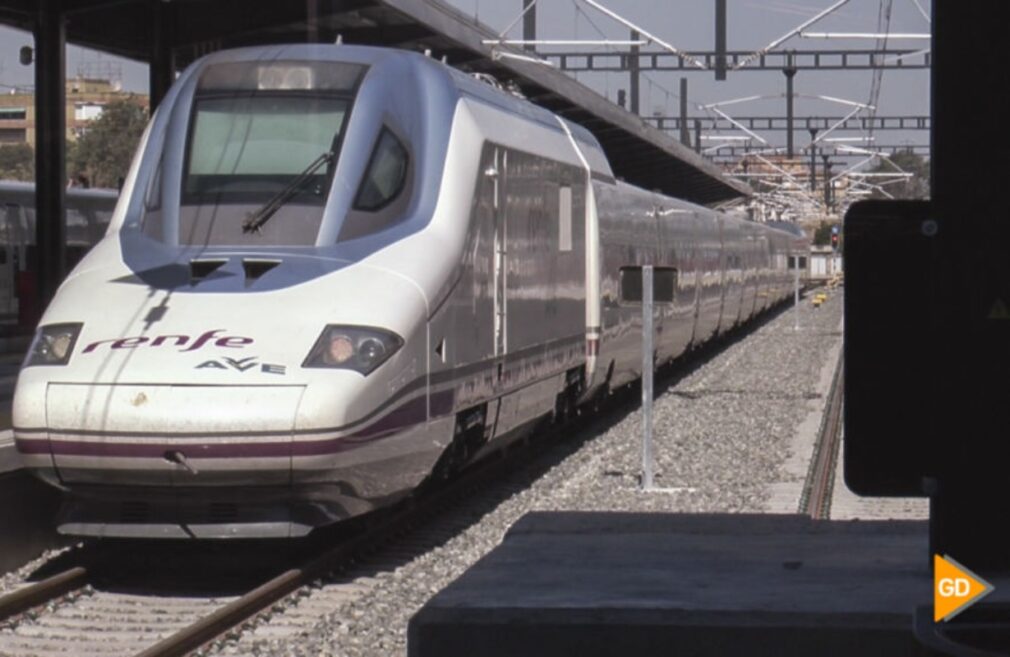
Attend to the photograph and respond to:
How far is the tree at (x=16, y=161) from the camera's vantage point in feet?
206

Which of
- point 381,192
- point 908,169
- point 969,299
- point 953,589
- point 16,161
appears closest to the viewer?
point 953,589

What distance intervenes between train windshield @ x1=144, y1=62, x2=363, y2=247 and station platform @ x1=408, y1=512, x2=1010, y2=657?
3703mm

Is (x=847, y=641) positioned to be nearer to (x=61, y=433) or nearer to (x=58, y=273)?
(x=61, y=433)

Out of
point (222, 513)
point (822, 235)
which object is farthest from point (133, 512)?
point (822, 235)

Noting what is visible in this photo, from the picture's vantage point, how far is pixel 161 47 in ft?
51.4

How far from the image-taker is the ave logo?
7.66m

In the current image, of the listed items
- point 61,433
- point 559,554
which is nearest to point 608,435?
point 61,433

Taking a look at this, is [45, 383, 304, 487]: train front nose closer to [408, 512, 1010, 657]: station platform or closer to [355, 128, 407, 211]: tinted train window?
[355, 128, 407, 211]: tinted train window

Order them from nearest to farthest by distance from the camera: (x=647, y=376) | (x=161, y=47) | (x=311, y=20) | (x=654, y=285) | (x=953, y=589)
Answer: (x=953, y=589)
(x=647, y=376)
(x=654, y=285)
(x=311, y=20)
(x=161, y=47)

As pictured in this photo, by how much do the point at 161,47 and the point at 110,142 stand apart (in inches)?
1584

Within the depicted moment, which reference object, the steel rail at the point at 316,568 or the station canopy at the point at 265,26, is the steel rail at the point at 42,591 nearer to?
the steel rail at the point at 316,568

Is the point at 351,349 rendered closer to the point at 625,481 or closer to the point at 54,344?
the point at 54,344

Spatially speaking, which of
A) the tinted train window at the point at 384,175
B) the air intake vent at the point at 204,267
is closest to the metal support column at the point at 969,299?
the air intake vent at the point at 204,267

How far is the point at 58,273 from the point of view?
15.9m
